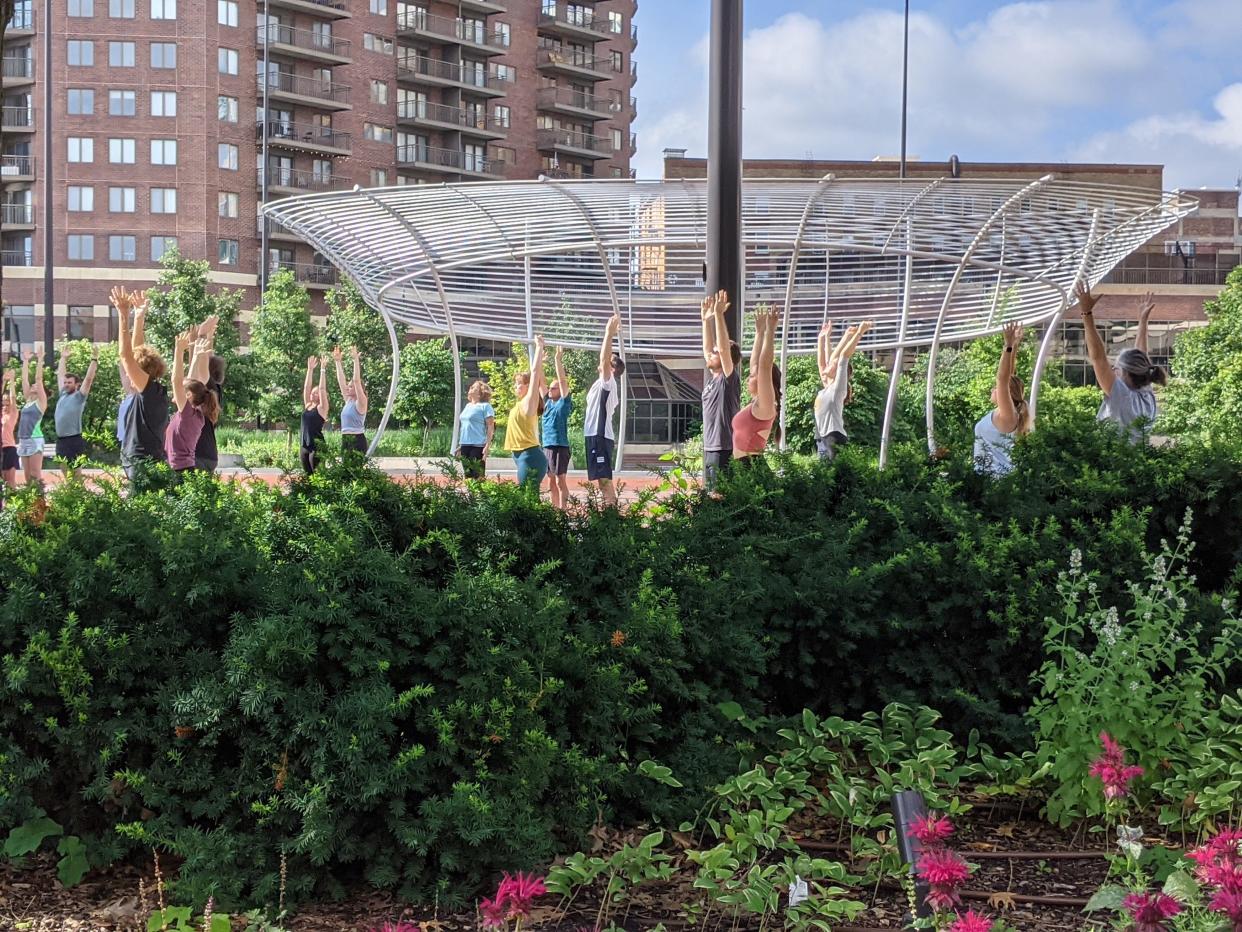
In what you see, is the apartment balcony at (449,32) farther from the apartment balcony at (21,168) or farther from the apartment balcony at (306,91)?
the apartment balcony at (21,168)

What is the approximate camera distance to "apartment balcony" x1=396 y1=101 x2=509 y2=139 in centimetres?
7988

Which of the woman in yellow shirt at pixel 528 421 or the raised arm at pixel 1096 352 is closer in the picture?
the raised arm at pixel 1096 352

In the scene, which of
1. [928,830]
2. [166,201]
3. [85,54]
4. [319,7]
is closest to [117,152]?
[166,201]

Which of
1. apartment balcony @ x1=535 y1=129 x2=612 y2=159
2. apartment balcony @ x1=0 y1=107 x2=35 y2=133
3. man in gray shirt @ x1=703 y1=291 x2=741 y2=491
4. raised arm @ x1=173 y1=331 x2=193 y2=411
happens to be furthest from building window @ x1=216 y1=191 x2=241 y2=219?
man in gray shirt @ x1=703 y1=291 x2=741 y2=491

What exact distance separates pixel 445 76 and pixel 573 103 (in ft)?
34.8

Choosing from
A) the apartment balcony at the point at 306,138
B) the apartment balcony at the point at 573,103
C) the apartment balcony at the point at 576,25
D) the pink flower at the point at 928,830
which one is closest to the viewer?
the pink flower at the point at 928,830

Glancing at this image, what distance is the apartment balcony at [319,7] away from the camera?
7406 centimetres

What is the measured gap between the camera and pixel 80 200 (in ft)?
229

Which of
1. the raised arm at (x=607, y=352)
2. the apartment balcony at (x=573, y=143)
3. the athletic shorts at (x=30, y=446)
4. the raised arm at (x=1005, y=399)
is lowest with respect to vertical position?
the athletic shorts at (x=30, y=446)

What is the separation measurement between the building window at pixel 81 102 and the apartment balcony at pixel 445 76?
1750cm

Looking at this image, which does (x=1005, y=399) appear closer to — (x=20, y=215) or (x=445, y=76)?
A: (x=20, y=215)

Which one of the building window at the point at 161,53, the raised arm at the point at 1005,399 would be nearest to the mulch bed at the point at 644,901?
the raised arm at the point at 1005,399

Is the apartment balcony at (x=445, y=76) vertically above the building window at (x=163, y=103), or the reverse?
the apartment balcony at (x=445, y=76)

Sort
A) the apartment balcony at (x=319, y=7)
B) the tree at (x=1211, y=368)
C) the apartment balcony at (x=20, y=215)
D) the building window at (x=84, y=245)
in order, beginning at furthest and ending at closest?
the apartment balcony at (x=319, y=7), the apartment balcony at (x=20, y=215), the building window at (x=84, y=245), the tree at (x=1211, y=368)
